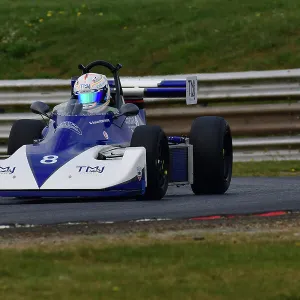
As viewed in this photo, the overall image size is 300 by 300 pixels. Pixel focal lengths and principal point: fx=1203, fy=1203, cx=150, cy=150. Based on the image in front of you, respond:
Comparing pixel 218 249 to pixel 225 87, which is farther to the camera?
pixel 225 87

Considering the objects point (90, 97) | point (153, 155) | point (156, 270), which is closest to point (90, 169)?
point (153, 155)

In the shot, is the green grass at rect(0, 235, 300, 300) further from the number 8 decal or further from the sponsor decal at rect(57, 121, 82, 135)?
the sponsor decal at rect(57, 121, 82, 135)

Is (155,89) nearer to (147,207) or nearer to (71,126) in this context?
(71,126)

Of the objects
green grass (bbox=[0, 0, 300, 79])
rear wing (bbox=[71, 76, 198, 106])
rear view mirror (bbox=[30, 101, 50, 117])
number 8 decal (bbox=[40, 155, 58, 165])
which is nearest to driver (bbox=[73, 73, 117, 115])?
rear view mirror (bbox=[30, 101, 50, 117])

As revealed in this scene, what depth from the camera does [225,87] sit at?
604 inches

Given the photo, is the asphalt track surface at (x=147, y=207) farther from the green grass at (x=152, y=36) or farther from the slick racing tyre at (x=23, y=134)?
the green grass at (x=152, y=36)

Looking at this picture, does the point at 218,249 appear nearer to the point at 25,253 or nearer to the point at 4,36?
the point at 25,253

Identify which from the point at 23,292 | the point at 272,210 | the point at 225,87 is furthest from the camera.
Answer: the point at 225,87

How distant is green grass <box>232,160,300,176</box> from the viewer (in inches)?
570

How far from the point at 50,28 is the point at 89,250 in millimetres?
11630

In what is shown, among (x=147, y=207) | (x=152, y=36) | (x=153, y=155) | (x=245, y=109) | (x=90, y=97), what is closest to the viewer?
(x=147, y=207)

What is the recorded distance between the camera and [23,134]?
38.5 ft

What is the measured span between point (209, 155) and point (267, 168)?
136 inches

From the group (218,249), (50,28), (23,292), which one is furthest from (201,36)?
(23,292)
